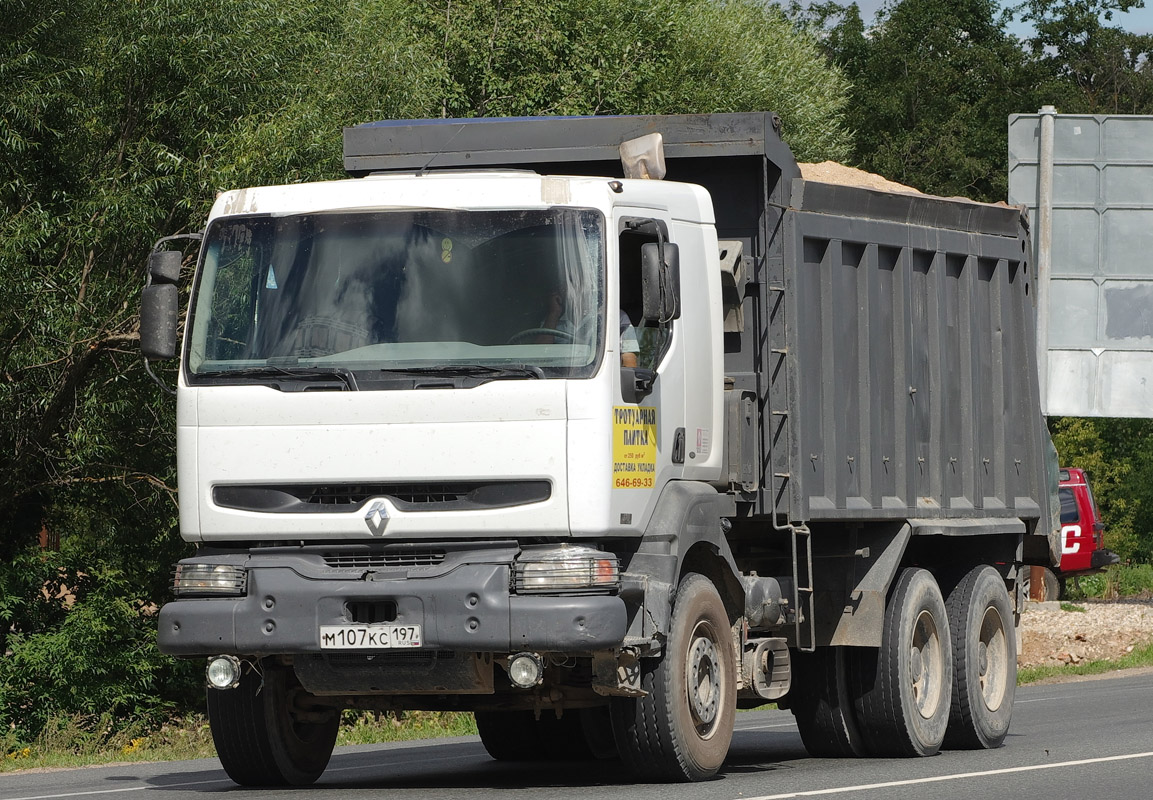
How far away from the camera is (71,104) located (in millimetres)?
18125

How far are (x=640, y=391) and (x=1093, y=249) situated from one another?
52.1 feet

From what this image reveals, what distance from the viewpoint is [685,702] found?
367 inches

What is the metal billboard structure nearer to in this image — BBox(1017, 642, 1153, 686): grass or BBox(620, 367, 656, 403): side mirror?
BBox(1017, 642, 1153, 686): grass

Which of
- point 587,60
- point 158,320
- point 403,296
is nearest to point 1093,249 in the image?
point 587,60

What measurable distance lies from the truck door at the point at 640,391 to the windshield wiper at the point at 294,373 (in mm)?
1246

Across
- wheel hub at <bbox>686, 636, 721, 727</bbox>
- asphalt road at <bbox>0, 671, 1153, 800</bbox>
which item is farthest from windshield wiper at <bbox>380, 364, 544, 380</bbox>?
asphalt road at <bbox>0, 671, 1153, 800</bbox>

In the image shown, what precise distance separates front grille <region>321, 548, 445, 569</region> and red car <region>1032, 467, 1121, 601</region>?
2568 cm

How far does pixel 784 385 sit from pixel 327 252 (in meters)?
2.82

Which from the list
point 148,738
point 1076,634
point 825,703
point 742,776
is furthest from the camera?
point 1076,634

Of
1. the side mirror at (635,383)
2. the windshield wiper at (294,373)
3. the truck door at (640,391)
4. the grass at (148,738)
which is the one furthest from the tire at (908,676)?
the grass at (148,738)

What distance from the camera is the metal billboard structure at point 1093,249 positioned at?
77.4 ft

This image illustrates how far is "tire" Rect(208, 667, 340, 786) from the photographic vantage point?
9.71 meters

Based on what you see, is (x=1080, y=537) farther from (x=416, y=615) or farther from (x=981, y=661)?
(x=416, y=615)

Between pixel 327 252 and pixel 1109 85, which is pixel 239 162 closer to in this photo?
pixel 327 252
